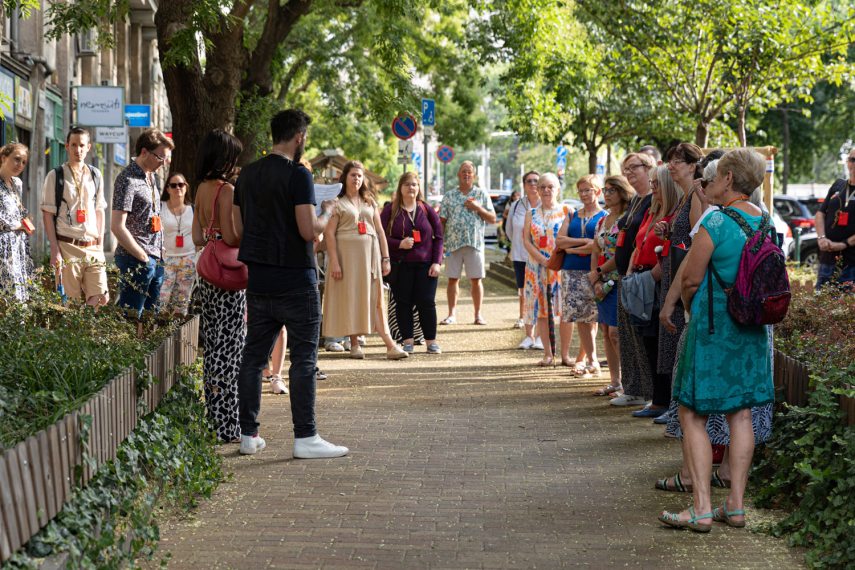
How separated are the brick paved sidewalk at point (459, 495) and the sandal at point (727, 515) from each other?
6 cm

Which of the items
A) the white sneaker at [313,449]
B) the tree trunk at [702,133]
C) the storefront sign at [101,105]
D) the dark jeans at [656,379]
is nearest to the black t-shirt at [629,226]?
the dark jeans at [656,379]

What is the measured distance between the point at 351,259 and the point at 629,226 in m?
3.75

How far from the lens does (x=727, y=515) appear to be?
6.16 meters

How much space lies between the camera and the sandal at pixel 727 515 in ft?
20.1

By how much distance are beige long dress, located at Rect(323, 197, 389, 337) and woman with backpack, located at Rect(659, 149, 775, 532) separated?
671 cm

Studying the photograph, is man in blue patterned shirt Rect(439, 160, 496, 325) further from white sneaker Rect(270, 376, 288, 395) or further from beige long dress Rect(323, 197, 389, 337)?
white sneaker Rect(270, 376, 288, 395)

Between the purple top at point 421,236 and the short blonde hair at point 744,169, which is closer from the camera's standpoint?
the short blonde hair at point 744,169

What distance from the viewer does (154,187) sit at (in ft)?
35.2

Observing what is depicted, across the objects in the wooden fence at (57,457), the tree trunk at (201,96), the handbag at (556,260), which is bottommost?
the wooden fence at (57,457)

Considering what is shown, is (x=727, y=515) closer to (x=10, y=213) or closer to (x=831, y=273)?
(x=10, y=213)

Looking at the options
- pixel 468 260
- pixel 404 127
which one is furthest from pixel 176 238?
pixel 404 127

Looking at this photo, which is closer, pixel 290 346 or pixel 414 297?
pixel 290 346

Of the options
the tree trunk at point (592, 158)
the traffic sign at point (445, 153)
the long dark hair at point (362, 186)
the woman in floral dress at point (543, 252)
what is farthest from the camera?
the tree trunk at point (592, 158)

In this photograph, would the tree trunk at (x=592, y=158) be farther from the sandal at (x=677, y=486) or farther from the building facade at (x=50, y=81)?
the sandal at (x=677, y=486)
